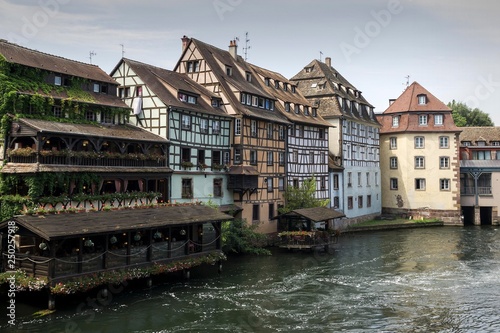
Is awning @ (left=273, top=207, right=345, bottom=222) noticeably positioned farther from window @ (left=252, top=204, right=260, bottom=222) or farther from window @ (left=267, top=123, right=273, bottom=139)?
window @ (left=267, top=123, right=273, bottom=139)

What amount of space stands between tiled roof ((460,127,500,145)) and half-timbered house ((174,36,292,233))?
28579mm

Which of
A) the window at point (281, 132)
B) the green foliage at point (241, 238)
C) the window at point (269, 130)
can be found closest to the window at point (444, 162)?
the window at point (281, 132)

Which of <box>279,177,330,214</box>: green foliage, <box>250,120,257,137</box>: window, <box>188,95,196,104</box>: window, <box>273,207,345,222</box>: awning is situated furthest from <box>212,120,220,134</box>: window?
<box>279,177,330,214</box>: green foliage

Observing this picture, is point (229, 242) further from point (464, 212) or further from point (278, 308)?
point (464, 212)

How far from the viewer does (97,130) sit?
2925cm

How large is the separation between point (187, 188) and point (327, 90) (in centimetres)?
2318

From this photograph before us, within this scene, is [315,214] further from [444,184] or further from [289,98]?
[444,184]

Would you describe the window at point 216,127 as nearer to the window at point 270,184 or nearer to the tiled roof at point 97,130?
the tiled roof at point 97,130

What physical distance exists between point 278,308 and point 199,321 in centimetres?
381

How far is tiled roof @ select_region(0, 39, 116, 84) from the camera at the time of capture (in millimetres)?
27922

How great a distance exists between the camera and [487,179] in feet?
185

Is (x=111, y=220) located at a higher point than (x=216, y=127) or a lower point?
lower

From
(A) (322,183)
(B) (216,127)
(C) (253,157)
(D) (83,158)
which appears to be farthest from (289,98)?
(D) (83,158)

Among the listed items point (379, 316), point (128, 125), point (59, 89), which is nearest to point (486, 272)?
point (379, 316)
